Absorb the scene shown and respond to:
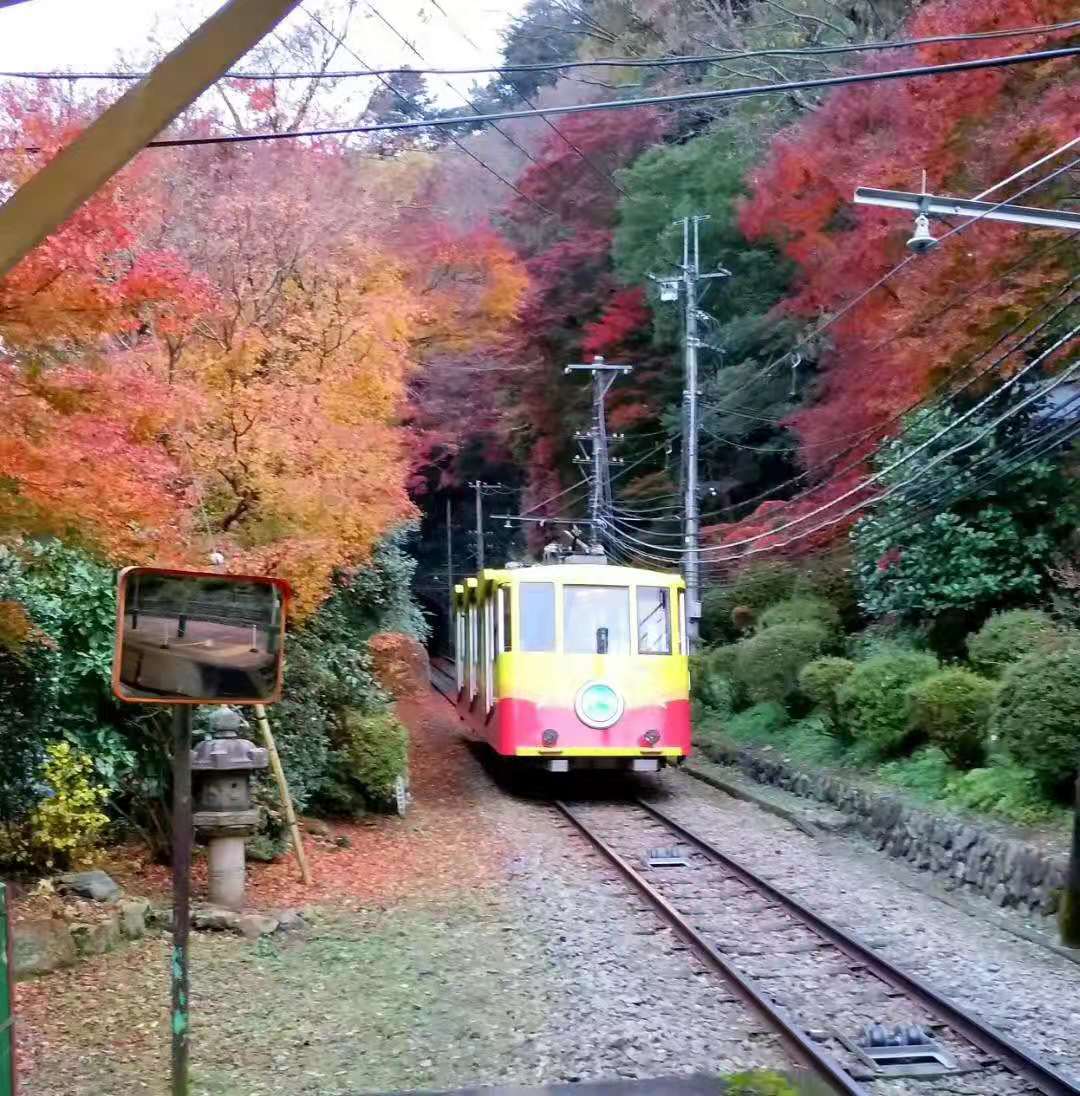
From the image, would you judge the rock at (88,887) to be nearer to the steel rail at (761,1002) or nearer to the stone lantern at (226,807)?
the stone lantern at (226,807)

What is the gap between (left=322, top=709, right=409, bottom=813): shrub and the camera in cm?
1289

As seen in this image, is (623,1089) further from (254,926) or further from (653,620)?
(653,620)

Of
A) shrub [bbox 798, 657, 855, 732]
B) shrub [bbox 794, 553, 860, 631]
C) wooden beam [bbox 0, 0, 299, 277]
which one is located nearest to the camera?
wooden beam [bbox 0, 0, 299, 277]

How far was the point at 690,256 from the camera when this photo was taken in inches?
1044

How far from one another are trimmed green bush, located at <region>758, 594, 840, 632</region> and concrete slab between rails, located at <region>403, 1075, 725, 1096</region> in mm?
14326

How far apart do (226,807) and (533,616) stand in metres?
6.63

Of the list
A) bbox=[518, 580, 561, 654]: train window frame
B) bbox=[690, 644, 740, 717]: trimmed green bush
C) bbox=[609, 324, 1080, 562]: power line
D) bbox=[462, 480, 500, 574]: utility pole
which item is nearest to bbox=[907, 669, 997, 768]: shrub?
bbox=[609, 324, 1080, 562]: power line

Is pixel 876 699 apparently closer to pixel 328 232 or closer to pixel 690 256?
pixel 328 232

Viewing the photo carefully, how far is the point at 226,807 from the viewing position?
8523 millimetres

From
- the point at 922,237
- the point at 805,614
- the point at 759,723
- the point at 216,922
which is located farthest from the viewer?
the point at 805,614

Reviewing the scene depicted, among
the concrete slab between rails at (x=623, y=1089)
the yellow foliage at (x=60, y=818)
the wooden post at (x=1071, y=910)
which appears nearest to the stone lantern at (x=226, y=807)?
the yellow foliage at (x=60, y=818)

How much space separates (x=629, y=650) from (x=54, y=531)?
9016 millimetres

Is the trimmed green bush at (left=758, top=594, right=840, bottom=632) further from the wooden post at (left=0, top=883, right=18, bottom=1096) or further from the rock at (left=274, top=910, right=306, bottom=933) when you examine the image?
the wooden post at (left=0, top=883, right=18, bottom=1096)

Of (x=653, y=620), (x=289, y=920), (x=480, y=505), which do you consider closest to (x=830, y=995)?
(x=289, y=920)
